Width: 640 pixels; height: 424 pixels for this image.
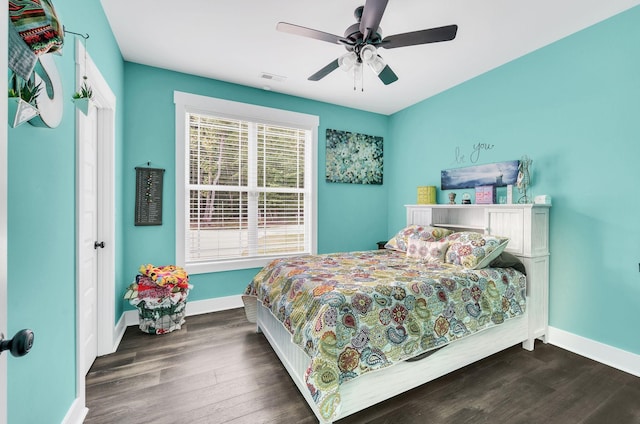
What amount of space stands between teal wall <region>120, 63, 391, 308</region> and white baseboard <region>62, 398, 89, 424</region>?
4.77ft

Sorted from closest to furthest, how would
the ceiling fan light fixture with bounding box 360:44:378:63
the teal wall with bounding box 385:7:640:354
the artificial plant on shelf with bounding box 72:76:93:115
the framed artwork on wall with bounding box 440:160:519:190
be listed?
1. the artificial plant on shelf with bounding box 72:76:93:115
2. the ceiling fan light fixture with bounding box 360:44:378:63
3. the teal wall with bounding box 385:7:640:354
4. the framed artwork on wall with bounding box 440:160:519:190

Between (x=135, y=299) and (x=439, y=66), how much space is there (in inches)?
154

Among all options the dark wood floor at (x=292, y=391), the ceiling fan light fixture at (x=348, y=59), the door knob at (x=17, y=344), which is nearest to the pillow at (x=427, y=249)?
the dark wood floor at (x=292, y=391)

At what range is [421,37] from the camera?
192 cm

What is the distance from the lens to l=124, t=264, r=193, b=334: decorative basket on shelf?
2.72 m

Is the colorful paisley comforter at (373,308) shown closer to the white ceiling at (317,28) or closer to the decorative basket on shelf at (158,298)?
the decorative basket on shelf at (158,298)

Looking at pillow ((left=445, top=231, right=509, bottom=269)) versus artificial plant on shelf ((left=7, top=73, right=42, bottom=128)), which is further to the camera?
pillow ((left=445, top=231, right=509, bottom=269))

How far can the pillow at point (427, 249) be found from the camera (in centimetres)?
274

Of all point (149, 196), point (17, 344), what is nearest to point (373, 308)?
point (17, 344)

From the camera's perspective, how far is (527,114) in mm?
2855

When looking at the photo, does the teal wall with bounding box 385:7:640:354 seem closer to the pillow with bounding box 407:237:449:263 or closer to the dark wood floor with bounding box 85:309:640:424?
the dark wood floor with bounding box 85:309:640:424

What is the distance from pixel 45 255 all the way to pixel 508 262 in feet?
10.7

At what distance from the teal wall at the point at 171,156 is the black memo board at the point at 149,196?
57mm

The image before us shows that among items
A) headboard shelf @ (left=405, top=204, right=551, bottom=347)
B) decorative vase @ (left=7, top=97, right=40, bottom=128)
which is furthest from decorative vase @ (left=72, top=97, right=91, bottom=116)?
headboard shelf @ (left=405, top=204, right=551, bottom=347)
